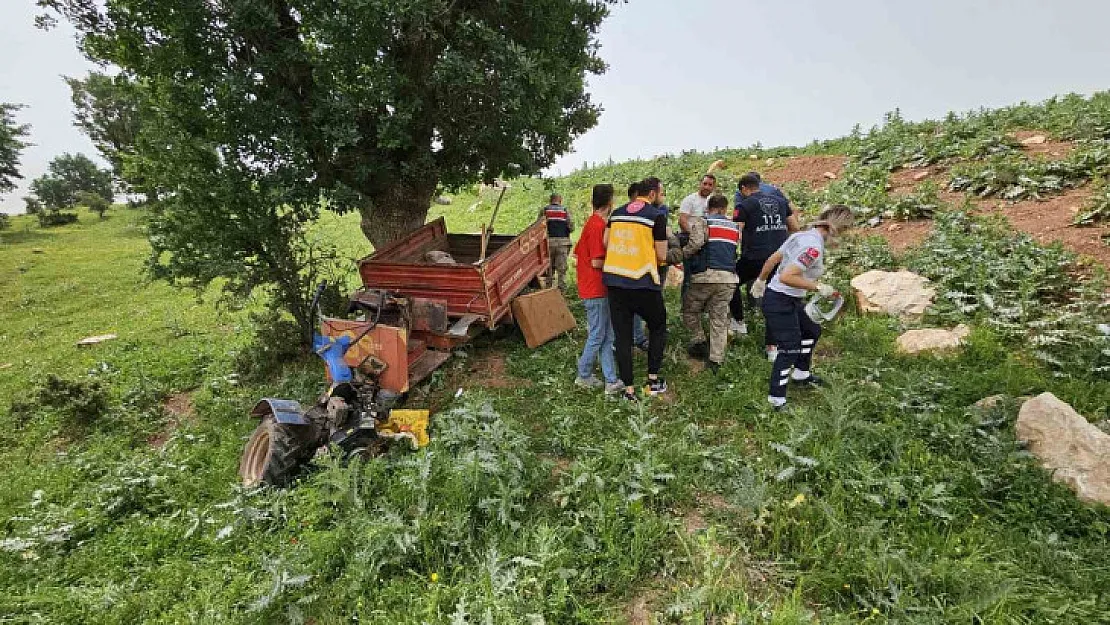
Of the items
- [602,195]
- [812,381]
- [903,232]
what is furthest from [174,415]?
[903,232]

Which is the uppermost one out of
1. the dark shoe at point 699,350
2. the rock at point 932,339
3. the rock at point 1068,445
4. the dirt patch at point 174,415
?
the rock at point 932,339

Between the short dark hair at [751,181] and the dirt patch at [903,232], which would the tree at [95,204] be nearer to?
the short dark hair at [751,181]

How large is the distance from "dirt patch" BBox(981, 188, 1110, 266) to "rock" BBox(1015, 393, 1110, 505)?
369cm

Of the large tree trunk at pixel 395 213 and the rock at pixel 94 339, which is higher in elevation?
the large tree trunk at pixel 395 213

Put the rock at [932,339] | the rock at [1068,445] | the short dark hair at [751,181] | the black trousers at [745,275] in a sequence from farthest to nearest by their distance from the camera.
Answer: the black trousers at [745,275] → the short dark hair at [751,181] → the rock at [932,339] → the rock at [1068,445]

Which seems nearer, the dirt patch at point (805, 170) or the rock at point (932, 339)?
the rock at point (932, 339)

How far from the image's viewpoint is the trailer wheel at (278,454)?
4.61 metres

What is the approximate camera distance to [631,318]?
538cm

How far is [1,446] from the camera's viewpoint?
22.0 ft

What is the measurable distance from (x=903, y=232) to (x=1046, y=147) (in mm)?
3485

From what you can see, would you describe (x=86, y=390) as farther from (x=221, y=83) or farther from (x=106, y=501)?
(x=221, y=83)

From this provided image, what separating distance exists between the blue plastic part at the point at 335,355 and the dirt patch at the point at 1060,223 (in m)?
8.74

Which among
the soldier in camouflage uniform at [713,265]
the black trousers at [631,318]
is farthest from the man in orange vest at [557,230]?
the black trousers at [631,318]

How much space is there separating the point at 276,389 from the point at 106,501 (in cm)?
239
